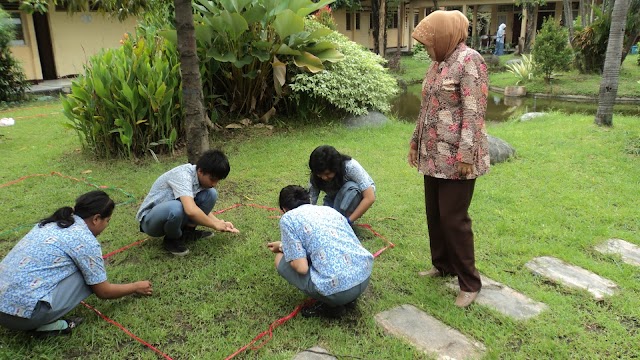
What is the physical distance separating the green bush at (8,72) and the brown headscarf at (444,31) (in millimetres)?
9965

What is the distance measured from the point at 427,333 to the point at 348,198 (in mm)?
1188

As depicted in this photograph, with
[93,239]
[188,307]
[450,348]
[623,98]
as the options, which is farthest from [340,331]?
[623,98]

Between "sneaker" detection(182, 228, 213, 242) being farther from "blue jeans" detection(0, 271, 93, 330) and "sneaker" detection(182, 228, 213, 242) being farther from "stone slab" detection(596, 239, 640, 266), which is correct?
"stone slab" detection(596, 239, 640, 266)

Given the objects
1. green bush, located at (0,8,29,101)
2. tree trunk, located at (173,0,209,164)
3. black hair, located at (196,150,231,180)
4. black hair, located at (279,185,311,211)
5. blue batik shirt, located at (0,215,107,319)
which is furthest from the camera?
green bush, located at (0,8,29,101)

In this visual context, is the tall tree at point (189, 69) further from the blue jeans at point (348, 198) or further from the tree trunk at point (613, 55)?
the tree trunk at point (613, 55)

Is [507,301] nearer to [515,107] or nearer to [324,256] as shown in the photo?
[324,256]

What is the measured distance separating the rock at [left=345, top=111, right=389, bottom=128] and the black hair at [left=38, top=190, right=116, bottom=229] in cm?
508

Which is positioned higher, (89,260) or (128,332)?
(89,260)

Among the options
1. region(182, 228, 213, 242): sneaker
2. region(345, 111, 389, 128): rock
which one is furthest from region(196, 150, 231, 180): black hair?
region(345, 111, 389, 128): rock

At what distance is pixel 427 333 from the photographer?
2.33 m

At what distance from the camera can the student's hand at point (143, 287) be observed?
252 cm

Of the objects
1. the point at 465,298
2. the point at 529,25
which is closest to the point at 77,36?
the point at 465,298

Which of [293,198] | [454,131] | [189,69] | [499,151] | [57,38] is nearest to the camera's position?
[454,131]

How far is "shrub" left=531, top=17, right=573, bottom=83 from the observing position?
40.5 feet
